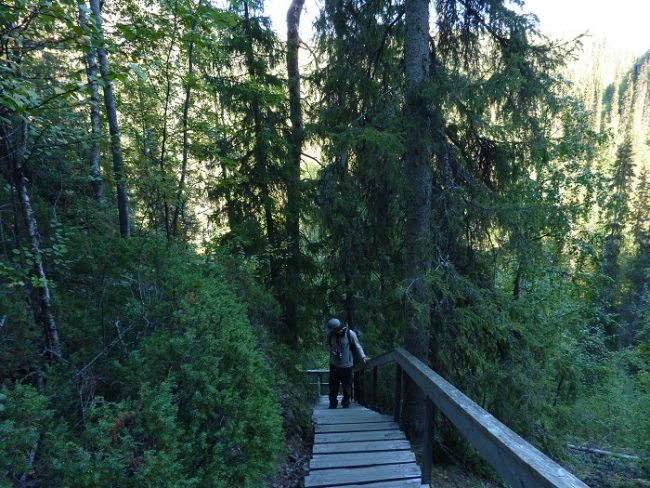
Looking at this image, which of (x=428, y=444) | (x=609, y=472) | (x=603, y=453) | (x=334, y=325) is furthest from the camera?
(x=603, y=453)

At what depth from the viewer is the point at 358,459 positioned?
12.9 ft

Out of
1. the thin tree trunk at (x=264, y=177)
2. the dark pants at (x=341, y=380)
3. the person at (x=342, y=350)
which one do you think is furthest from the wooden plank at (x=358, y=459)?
the thin tree trunk at (x=264, y=177)

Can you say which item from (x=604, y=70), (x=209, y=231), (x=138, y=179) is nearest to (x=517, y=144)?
(x=138, y=179)

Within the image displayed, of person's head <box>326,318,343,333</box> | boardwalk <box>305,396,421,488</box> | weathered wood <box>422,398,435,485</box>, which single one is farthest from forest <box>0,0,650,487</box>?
weathered wood <box>422,398,435,485</box>

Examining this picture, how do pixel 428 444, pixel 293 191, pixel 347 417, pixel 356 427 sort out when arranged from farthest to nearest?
1. pixel 293 191
2. pixel 347 417
3. pixel 356 427
4. pixel 428 444

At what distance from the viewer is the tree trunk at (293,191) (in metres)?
8.68

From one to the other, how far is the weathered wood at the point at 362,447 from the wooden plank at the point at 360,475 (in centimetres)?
38

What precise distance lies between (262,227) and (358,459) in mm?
6161

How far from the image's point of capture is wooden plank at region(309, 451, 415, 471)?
3.80 metres

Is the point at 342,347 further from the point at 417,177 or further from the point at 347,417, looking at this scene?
the point at 417,177

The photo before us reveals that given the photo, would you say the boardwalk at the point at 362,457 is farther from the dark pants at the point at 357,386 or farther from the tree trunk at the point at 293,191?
the tree trunk at the point at 293,191

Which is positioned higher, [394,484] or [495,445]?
[495,445]

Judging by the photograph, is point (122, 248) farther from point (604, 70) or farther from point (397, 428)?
point (604, 70)

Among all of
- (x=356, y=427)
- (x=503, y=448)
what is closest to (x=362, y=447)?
(x=356, y=427)
